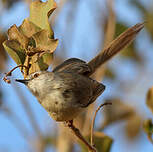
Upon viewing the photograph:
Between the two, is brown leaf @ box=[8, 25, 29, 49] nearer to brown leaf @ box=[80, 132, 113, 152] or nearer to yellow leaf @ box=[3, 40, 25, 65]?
yellow leaf @ box=[3, 40, 25, 65]

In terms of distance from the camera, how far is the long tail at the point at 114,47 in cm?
131

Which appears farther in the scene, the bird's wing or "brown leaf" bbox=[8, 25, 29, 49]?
the bird's wing

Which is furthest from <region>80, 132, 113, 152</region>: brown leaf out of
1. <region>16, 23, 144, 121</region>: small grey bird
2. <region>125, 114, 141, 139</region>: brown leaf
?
<region>125, 114, 141, 139</region>: brown leaf

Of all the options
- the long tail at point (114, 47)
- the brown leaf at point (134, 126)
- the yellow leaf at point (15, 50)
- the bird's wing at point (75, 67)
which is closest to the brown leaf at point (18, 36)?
the yellow leaf at point (15, 50)

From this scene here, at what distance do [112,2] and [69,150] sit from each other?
3.00 ft

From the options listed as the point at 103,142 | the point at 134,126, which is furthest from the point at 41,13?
the point at 134,126

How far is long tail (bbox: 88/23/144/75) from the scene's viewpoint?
131 centimetres

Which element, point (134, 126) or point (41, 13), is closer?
point (41, 13)

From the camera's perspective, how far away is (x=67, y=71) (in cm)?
116

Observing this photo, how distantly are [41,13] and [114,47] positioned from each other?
42 centimetres

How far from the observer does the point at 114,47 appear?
1.34 meters

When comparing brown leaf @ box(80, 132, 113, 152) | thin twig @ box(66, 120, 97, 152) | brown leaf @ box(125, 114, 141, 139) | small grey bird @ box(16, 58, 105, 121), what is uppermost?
small grey bird @ box(16, 58, 105, 121)

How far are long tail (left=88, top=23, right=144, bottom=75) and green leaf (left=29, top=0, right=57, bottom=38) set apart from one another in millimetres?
345

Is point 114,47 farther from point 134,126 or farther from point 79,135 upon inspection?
point 134,126
